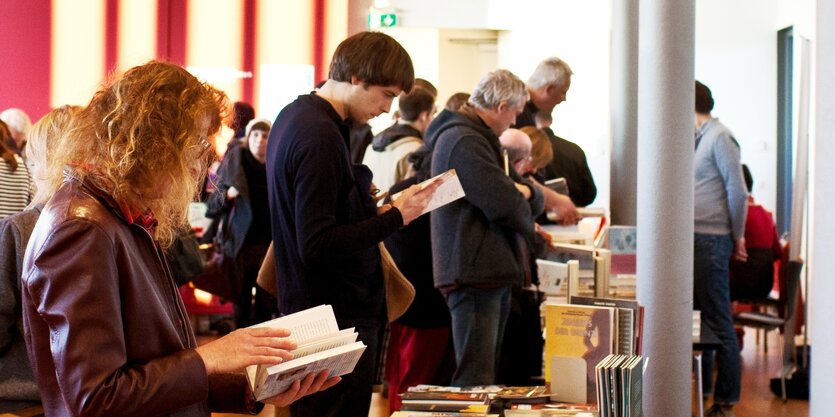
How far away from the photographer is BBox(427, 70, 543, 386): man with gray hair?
3.86 meters

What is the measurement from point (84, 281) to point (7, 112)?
5.79m

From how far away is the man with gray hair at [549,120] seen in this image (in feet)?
17.1

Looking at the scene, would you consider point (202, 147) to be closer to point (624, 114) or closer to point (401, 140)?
point (401, 140)

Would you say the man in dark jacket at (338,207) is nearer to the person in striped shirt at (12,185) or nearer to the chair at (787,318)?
the person in striped shirt at (12,185)

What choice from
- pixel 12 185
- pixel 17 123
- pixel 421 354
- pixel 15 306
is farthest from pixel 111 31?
pixel 15 306

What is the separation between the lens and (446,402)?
2797 millimetres

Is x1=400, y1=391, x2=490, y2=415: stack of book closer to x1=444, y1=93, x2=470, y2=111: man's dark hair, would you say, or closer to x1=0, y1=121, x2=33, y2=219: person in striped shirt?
x1=0, y1=121, x2=33, y2=219: person in striped shirt

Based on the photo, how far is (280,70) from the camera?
7.84 m

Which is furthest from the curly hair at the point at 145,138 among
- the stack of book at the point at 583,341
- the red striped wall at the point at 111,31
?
the red striped wall at the point at 111,31

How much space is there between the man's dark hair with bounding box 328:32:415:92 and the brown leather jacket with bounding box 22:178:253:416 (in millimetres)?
1318

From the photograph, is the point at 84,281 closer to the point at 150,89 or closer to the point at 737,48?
the point at 150,89

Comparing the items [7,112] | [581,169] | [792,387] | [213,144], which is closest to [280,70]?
[7,112]

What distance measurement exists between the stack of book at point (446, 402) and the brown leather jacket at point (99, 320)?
Result: 1172 mm

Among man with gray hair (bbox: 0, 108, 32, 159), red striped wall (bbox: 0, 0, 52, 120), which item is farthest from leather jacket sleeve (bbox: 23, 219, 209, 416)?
red striped wall (bbox: 0, 0, 52, 120)
